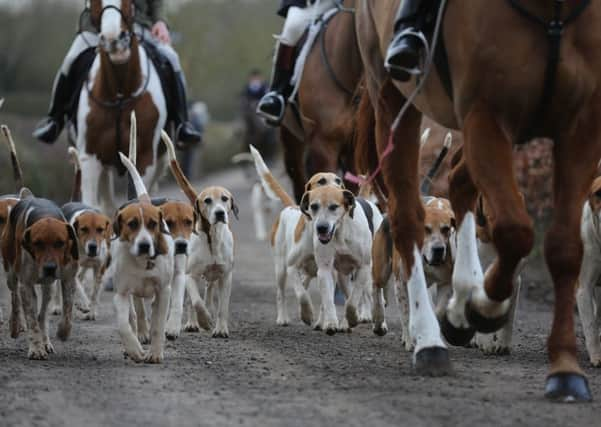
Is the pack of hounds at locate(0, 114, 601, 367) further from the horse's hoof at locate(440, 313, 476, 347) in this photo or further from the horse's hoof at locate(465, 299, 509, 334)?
the horse's hoof at locate(465, 299, 509, 334)

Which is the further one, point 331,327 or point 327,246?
point 327,246

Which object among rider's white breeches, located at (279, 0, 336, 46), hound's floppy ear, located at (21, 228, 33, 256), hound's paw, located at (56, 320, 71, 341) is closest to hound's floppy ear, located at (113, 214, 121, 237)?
hound's floppy ear, located at (21, 228, 33, 256)

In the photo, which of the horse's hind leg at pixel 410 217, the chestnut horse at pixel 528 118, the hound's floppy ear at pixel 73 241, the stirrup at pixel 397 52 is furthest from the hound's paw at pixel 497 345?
the hound's floppy ear at pixel 73 241

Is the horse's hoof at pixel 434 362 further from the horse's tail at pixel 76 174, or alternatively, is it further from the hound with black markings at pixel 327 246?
the horse's tail at pixel 76 174

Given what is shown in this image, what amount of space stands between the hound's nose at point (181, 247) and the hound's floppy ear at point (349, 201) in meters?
1.31

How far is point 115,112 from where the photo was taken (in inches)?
518

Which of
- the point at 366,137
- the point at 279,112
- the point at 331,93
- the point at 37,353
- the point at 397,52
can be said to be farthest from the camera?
the point at 279,112

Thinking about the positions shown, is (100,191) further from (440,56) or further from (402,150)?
(440,56)

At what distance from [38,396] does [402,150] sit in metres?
2.42

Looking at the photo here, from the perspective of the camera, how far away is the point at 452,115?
311 inches

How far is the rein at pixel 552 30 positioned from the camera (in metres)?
7.10

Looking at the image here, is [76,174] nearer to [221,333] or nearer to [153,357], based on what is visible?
[221,333]

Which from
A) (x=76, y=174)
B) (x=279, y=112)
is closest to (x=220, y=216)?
(x=279, y=112)

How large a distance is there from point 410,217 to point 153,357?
165 cm
